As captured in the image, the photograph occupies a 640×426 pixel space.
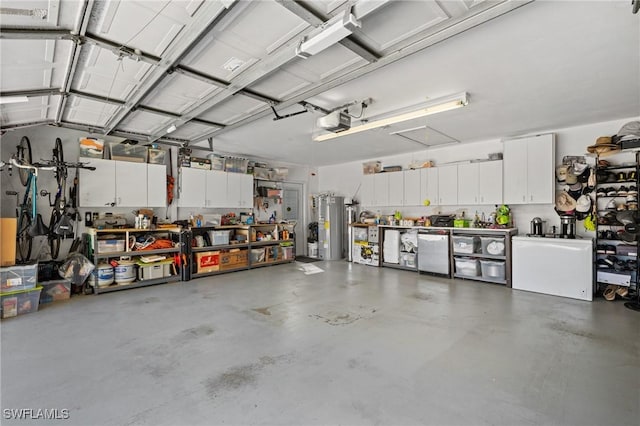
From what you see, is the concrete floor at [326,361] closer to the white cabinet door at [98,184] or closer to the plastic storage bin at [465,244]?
the plastic storage bin at [465,244]

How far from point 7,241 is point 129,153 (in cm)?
220

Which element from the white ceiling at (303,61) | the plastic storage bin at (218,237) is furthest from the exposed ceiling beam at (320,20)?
the plastic storage bin at (218,237)

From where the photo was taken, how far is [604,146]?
448 cm

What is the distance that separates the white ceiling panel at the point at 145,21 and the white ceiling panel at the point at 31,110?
82.8 inches

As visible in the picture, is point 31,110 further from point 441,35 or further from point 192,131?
point 441,35

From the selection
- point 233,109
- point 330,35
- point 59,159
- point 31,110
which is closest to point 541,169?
point 330,35

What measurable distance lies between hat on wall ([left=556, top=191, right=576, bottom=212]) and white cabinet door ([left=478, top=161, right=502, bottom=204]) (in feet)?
2.87

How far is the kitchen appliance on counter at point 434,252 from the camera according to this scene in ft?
19.5

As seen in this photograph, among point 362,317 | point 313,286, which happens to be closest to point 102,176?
point 313,286

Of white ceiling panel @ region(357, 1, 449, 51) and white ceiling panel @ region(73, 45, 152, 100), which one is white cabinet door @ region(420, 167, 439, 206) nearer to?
white ceiling panel @ region(357, 1, 449, 51)

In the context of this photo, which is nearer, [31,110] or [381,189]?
[31,110]

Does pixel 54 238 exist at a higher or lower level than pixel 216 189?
lower

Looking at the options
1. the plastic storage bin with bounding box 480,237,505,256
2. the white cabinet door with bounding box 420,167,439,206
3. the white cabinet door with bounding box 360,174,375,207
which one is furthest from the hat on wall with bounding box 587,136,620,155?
the white cabinet door with bounding box 360,174,375,207

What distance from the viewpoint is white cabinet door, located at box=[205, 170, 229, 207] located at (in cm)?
657
